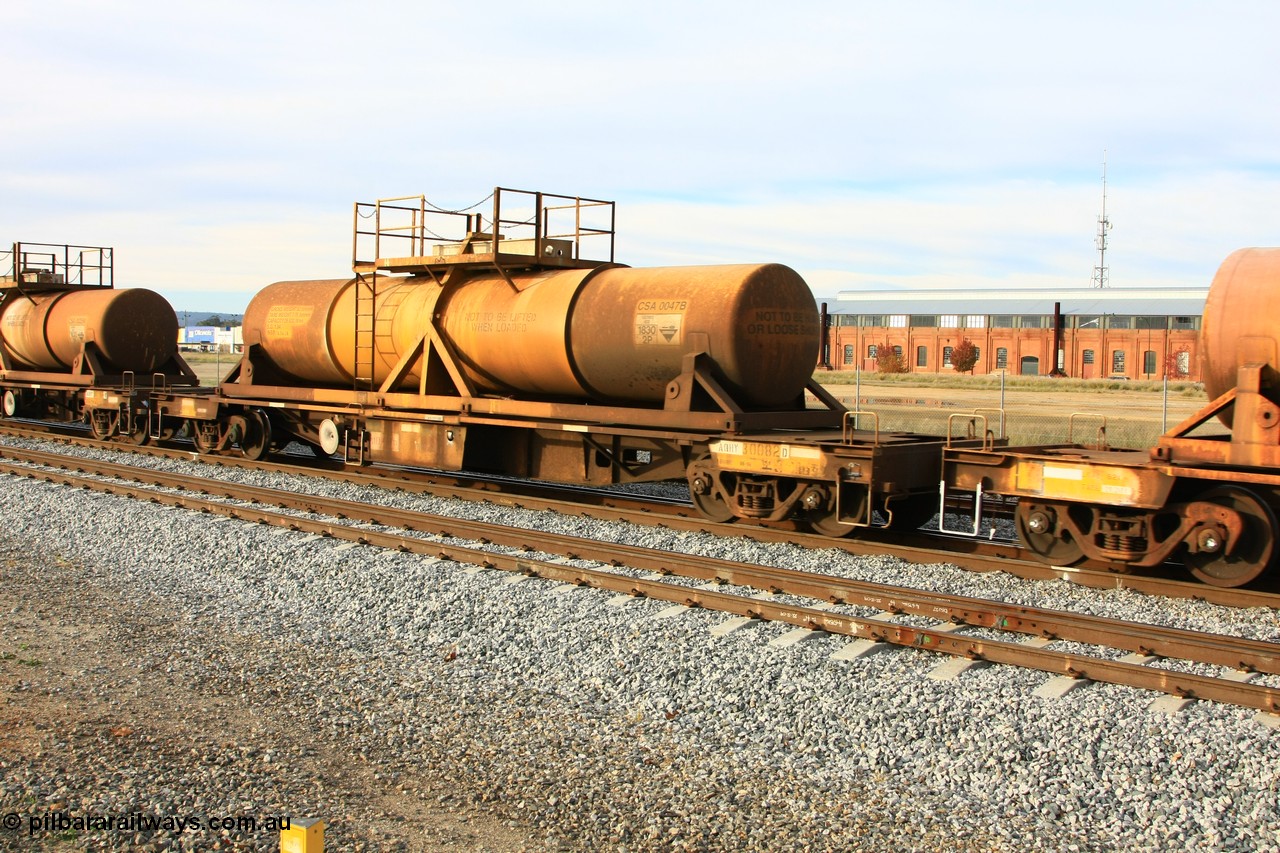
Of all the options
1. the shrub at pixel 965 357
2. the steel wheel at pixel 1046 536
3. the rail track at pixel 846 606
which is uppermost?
the shrub at pixel 965 357

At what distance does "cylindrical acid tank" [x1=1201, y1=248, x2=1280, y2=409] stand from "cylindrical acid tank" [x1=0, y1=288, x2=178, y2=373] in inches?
842

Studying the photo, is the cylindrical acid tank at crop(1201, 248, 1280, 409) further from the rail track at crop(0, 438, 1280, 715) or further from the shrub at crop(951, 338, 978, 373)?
the shrub at crop(951, 338, 978, 373)

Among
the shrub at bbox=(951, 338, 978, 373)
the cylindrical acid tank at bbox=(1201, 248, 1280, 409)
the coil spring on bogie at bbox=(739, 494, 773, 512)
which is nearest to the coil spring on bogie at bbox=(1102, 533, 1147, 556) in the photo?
the cylindrical acid tank at bbox=(1201, 248, 1280, 409)

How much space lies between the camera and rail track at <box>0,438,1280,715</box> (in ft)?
23.3

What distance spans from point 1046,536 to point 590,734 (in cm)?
596

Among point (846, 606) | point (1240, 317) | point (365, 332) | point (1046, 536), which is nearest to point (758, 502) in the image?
point (1046, 536)

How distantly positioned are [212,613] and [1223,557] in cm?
879

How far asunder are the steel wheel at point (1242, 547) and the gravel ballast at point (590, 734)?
2.48ft

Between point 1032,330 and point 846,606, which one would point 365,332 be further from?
point 1032,330

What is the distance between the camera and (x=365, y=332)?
1728 centimetres

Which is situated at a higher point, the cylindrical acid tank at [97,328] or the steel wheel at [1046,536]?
the cylindrical acid tank at [97,328]

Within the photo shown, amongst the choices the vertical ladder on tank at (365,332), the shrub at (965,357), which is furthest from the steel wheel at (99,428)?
the shrub at (965,357)

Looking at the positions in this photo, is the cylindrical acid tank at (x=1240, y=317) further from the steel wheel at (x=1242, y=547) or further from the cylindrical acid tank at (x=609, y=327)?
the cylindrical acid tank at (x=609, y=327)

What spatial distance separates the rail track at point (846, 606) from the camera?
711cm
